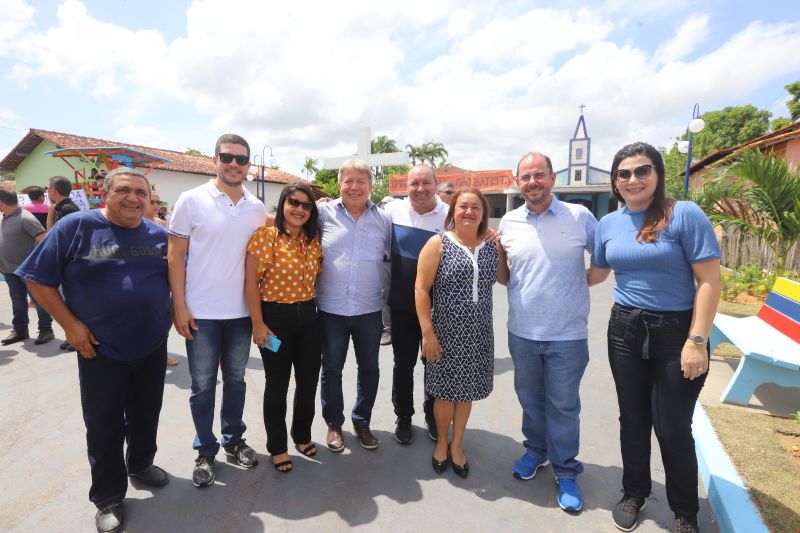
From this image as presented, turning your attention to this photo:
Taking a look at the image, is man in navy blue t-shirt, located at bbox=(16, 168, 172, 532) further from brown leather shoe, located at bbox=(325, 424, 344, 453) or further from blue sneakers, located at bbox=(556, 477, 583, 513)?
blue sneakers, located at bbox=(556, 477, 583, 513)

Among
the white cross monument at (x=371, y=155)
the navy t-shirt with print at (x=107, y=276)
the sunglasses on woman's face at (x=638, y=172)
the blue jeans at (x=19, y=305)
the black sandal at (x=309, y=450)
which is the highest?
the white cross monument at (x=371, y=155)

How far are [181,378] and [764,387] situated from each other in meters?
Answer: 5.93

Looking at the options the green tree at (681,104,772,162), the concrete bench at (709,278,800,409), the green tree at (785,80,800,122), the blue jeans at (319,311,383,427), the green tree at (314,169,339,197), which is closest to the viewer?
the blue jeans at (319,311,383,427)

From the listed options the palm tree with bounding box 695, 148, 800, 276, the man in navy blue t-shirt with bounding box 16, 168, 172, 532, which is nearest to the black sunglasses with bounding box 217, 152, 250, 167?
the man in navy blue t-shirt with bounding box 16, 168, 172, 532

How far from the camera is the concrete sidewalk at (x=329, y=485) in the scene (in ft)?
7.57

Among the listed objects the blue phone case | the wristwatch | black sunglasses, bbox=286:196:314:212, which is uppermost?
black sunglasses, bbox=286:196:314:212

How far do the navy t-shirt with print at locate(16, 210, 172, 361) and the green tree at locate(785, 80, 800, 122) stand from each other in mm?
28891

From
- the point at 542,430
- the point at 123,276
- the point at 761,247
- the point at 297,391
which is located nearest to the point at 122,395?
the point at 123,276

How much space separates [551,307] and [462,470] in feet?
4.09

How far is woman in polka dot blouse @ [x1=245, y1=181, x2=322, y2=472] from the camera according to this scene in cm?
255

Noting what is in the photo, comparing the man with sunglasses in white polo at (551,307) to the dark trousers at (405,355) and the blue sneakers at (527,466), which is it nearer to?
the blue sneakers at (527,466)

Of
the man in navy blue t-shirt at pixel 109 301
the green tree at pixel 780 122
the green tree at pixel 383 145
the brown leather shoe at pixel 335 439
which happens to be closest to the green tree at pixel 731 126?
the green tree at pixel 780 122

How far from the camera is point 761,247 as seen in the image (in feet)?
32.8

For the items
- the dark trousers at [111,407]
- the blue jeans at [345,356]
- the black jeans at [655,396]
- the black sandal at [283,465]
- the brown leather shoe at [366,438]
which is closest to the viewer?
the black jeans at [655,396]
